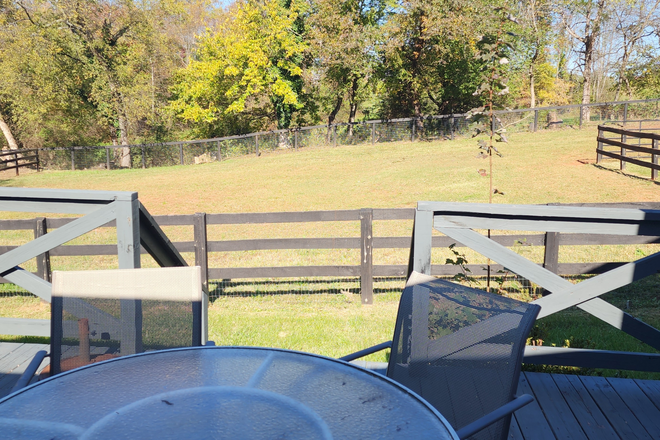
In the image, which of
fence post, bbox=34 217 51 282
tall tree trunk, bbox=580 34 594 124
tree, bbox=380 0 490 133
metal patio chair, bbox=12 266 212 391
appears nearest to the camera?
metal patio chair, bbox=12 266 212 391

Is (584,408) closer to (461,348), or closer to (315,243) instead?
(461,348)

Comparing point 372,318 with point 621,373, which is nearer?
point 621,373

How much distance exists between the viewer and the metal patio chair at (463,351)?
1888 millimetres

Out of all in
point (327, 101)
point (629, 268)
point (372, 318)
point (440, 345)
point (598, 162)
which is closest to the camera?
point (440, 345)

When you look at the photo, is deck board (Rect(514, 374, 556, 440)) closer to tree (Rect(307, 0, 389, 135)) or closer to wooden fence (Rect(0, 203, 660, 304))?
wooden fence (Rect(0, 203, 660, 304))

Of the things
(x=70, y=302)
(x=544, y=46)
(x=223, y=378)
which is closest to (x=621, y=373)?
(x=223, y=378)

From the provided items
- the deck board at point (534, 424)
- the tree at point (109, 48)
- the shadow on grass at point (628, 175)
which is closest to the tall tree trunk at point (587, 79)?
the shadow on grass at point (628, 175)

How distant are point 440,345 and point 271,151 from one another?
79.0 ft

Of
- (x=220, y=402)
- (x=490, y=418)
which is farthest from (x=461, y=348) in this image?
(x=220, y=402)

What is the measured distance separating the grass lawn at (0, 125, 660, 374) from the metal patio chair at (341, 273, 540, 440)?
6.34ft

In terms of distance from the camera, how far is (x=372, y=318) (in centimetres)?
554

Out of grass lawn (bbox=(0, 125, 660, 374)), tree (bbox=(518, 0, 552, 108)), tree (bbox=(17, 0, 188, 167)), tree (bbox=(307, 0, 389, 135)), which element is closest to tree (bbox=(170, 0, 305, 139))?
tree (bbox=(307, 0, 389, 135))

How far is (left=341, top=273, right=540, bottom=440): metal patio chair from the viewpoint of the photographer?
1888mm

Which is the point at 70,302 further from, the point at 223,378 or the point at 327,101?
the point at 327,101
